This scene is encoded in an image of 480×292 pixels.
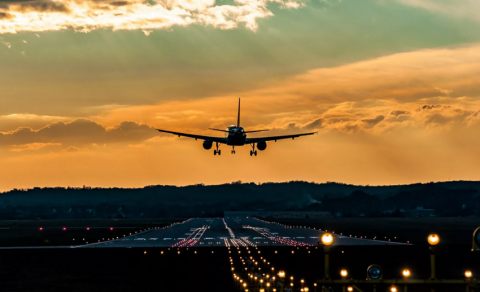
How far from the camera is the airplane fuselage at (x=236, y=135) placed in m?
97.4

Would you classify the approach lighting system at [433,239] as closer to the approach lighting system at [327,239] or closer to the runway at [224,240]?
the approach lighting system at [327,239]

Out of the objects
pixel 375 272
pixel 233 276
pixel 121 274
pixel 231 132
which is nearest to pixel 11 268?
pixel 121 274

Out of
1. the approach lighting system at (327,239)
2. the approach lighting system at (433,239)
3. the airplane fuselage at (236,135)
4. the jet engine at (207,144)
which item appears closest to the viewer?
the approach lighting system at (327,239)

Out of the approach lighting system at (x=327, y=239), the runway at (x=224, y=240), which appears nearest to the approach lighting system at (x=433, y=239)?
the approach lighting system at (x=327, y=239)

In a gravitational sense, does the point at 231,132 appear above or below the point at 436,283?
above

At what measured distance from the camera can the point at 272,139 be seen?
4213 inches

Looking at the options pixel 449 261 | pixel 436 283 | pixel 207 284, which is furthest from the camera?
pixel 449 261

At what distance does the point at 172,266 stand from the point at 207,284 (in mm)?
16562

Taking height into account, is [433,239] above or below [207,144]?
below

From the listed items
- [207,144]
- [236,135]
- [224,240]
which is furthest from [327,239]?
[224,240]

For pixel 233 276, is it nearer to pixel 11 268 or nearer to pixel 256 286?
pixel 256 286

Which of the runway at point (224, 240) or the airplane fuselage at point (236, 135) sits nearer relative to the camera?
the runway at point (224, 240)

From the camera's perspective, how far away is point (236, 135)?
97375 millimetres

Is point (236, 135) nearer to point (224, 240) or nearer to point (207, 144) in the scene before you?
point (207, 144)
